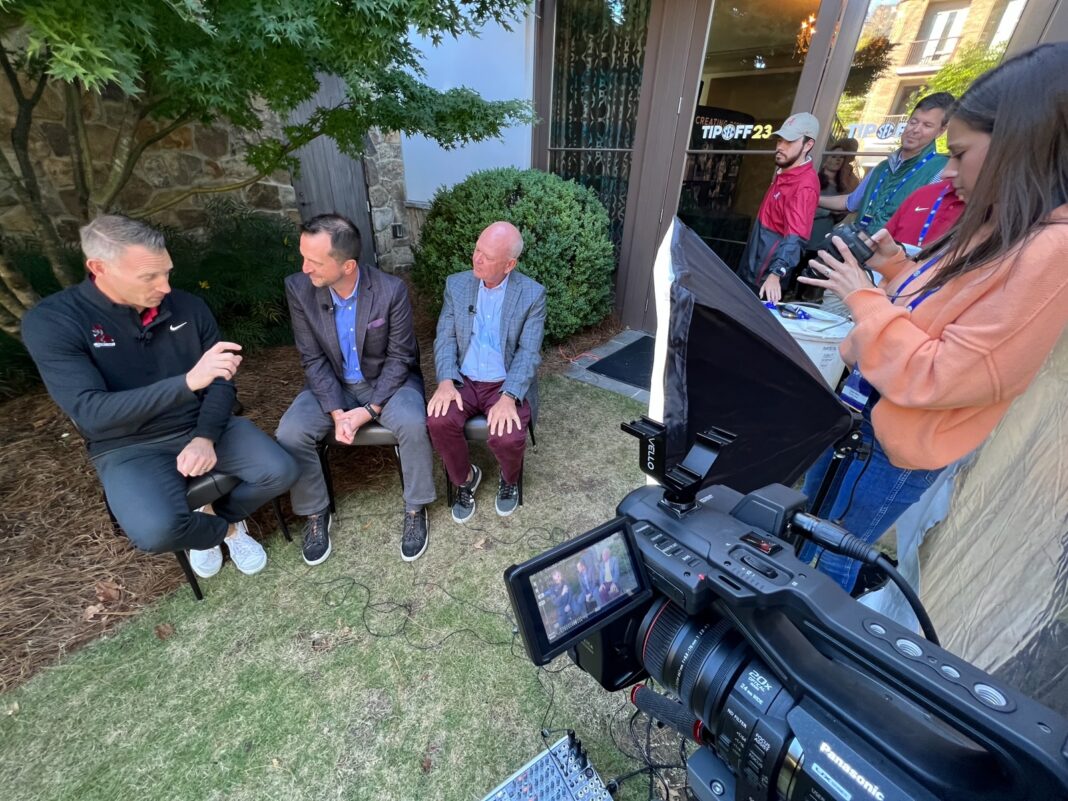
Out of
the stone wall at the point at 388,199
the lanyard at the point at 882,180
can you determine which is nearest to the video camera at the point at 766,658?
the lanyard at the point at 882,180

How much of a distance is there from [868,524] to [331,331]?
7.82ft

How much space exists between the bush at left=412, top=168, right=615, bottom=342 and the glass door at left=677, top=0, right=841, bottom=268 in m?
0.93

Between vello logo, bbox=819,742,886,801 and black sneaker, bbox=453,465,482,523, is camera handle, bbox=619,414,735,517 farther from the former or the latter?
black sneaker, bbox=453,465,482,523

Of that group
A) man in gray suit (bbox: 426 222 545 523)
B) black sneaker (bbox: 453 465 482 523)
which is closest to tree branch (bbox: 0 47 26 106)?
man in gray suit (bbox: 426 222 545 523)

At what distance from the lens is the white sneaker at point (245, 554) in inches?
82.1

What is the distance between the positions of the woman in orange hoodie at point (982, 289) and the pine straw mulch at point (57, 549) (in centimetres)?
252

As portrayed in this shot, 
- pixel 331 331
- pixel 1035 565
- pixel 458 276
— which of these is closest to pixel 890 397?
pixel 1035 565

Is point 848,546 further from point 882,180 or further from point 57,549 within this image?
point 57,549

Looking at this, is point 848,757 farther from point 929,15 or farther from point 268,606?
point 929,15

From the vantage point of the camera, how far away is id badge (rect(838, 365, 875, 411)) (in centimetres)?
147

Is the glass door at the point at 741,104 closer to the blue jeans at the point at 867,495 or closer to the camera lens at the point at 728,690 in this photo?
the blue jeans at the point at 867,495

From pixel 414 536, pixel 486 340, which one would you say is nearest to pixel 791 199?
pixel 486 340

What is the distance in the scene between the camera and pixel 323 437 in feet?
7.35

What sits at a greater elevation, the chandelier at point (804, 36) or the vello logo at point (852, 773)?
the chandelier at point (804, 36)
